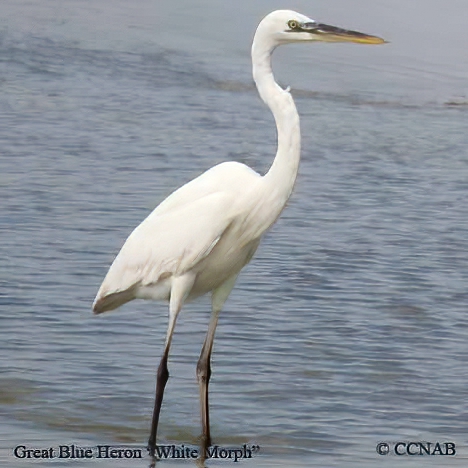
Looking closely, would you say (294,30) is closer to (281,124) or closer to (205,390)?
(281,124)

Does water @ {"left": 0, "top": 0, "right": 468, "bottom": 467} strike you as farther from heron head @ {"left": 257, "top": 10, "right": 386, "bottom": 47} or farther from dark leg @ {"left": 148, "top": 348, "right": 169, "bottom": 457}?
heron head @ {"left": 257, "top": 10, "right": 386, "bottom": 47}

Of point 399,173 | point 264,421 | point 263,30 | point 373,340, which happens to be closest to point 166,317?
point 373,340

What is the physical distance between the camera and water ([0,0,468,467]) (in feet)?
19.6

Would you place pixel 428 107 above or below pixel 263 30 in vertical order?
below

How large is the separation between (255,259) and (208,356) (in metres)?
2.98

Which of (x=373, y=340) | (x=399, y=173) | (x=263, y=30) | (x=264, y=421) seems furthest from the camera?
(x=399, y=173)

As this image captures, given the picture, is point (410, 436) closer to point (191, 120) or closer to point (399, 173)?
point (399, 173)

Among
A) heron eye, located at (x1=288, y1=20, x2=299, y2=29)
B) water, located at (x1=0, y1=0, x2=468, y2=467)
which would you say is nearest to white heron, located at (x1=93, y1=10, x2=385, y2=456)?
heron eye, located at (x1=288, y1=20, x2=299, y2=29)

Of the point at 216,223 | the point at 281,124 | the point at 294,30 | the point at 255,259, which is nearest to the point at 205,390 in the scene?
the point at 216,223

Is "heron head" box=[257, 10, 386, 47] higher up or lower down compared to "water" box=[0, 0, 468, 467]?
higher up

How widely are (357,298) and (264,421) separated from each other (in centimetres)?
216

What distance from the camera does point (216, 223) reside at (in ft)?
18.2

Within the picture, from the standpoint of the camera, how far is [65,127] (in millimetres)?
13523

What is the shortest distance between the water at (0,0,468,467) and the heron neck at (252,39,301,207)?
→ 3.49ft
